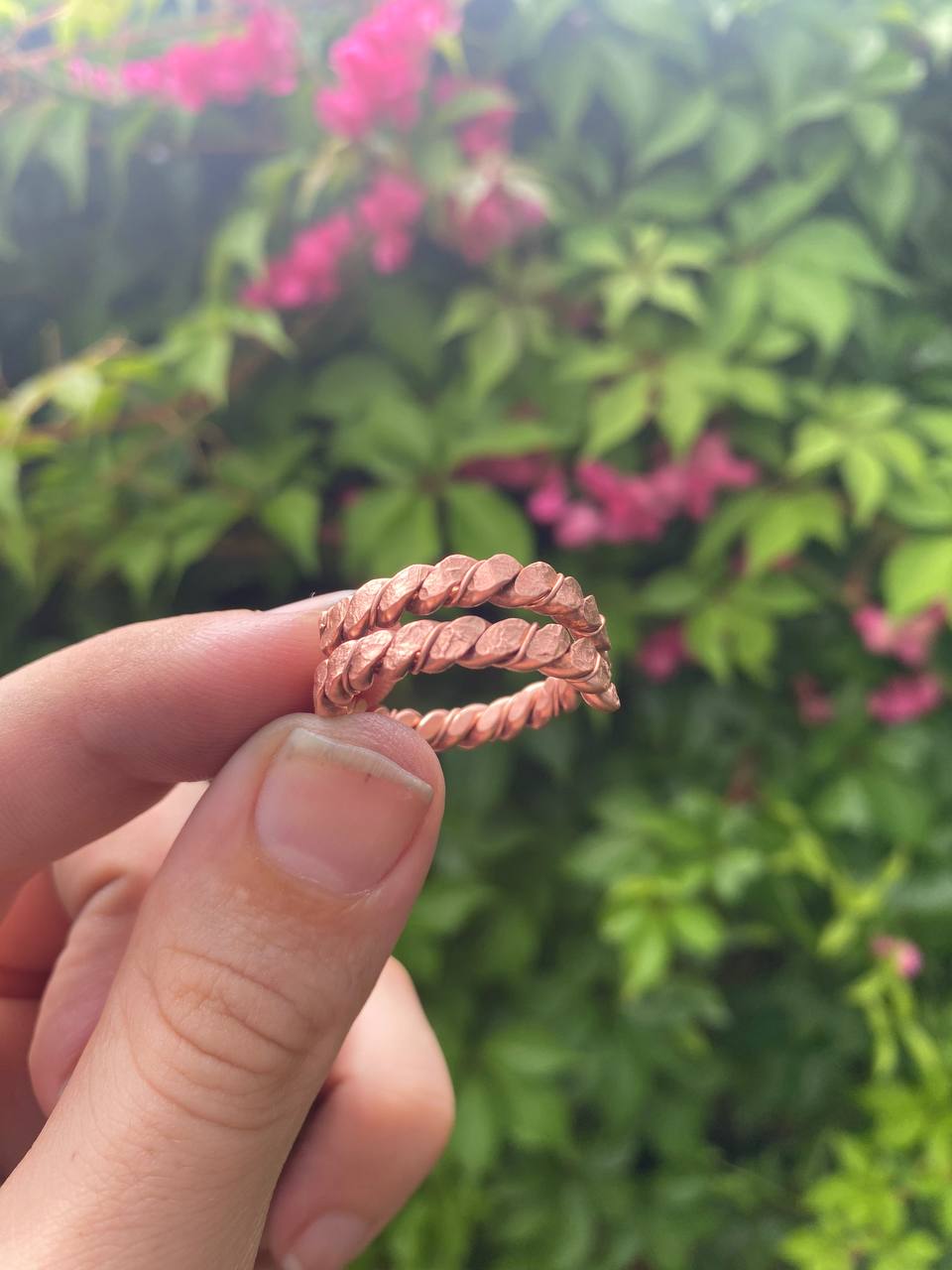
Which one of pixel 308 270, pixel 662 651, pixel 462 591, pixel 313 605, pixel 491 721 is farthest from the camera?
pixel 662 651

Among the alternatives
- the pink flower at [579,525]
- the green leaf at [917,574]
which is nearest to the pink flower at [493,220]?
the pink flower at [579,525]

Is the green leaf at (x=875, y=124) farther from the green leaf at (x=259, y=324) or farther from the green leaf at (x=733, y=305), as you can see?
the green leaf at (x=259, y=324)

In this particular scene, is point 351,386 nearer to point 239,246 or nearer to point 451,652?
point 239,246

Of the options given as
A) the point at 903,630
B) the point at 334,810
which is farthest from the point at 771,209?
the point at 334,810

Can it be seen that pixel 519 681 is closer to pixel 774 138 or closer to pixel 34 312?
pixel 774 138

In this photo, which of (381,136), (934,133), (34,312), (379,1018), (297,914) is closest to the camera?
(297,914)

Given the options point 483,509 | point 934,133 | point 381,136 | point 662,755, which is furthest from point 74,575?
point 934,133

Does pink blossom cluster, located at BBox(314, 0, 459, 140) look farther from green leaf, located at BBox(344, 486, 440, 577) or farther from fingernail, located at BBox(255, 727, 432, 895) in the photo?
fingernail, located at BBox(255, 727, 432, 895)
